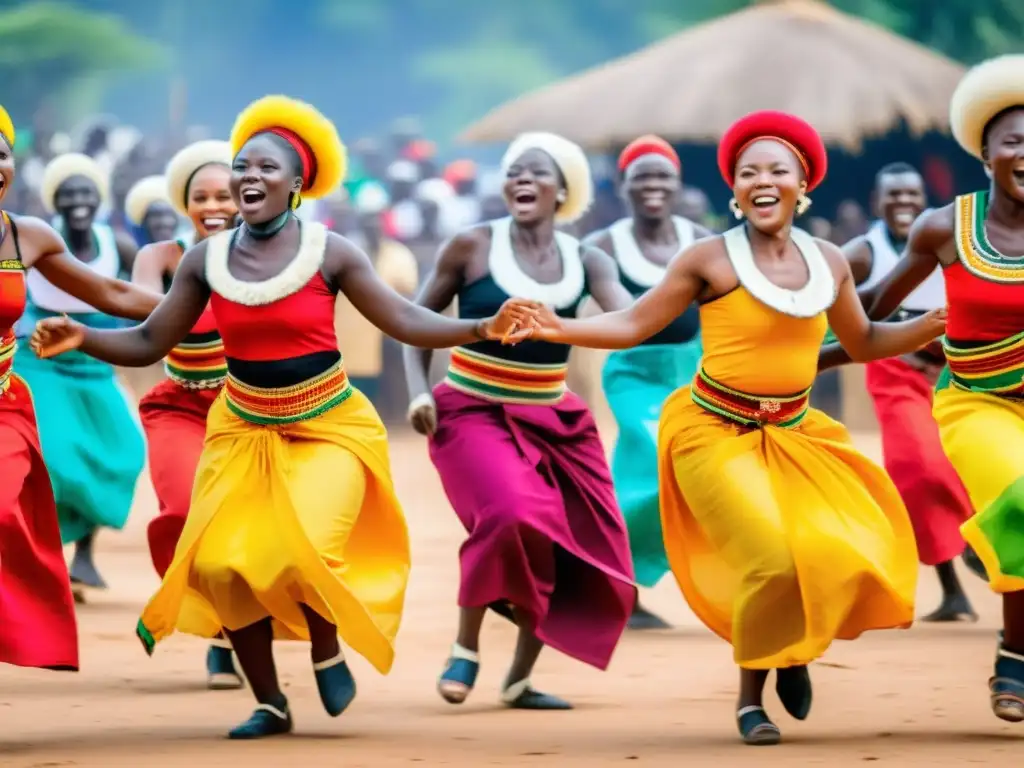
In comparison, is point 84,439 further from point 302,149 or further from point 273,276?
point 273,276

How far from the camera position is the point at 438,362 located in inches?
847

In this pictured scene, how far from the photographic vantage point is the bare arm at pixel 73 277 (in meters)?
7.51

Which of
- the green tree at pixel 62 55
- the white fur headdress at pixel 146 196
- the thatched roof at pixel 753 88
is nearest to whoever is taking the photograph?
the white fur headdress at pixel 146 196

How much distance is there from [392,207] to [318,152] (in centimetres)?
1692

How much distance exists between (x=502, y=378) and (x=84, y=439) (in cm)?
369

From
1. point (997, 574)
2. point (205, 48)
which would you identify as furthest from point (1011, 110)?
point (205, 48)

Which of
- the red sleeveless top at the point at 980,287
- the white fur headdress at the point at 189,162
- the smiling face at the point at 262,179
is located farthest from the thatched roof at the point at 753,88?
the smiling face at the point at 262,179

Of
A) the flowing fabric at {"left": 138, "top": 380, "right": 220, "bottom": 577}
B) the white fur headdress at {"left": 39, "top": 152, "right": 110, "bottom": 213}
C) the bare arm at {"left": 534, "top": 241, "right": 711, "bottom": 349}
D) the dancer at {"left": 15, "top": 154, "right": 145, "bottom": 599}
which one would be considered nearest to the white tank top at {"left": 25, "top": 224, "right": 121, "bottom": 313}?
the dancer at {"left": 15, "top": 154, "right": 145, "bottom": 599}

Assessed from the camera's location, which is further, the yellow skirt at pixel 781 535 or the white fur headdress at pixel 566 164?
the white fur headdress at pixel 566 164

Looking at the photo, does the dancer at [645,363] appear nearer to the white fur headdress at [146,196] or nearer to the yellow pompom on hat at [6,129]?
the white fur headdress at [146,196]

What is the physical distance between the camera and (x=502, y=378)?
28.1 feet

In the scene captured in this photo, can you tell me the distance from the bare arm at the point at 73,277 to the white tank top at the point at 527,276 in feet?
4.43

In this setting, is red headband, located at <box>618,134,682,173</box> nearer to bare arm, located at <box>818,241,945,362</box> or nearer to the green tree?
bare arm, located at <box>818,241,945,362</box>

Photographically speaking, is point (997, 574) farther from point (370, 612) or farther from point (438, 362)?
point (438, 362)
